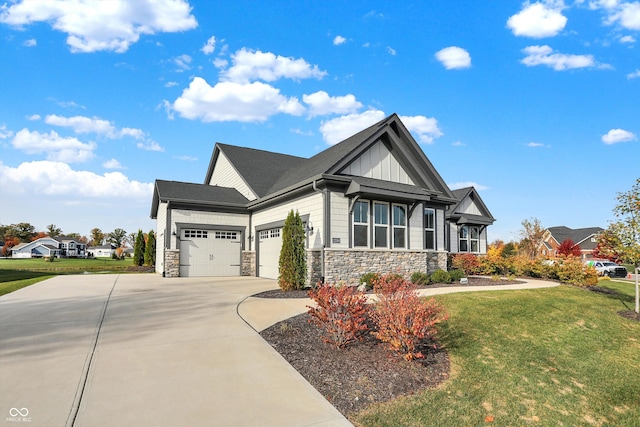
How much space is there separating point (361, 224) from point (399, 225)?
2153 mm

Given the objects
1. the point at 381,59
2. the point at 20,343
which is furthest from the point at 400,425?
the point at 381,59

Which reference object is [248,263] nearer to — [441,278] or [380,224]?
[380,224]

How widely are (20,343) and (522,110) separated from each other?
67.3 feet

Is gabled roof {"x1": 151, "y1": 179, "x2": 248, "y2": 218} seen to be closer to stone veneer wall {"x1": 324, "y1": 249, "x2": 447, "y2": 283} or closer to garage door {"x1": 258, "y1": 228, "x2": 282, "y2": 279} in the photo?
garage door {"x1": 258, "y1": 228, "x2": 282, "y2": 279}

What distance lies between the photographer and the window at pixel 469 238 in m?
21.5

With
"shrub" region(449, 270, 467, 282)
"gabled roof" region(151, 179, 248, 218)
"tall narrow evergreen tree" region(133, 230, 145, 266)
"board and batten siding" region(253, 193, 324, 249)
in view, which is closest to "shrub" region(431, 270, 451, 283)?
"shrub" region(449, 270, 467, 282)

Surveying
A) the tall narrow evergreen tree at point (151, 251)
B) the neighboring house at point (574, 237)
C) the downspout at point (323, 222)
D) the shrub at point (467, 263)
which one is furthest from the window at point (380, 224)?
the neighboring house at point (574, 237)

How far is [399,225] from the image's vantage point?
1455cm

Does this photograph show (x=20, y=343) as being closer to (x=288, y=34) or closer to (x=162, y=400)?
→ (x=162, y=400)

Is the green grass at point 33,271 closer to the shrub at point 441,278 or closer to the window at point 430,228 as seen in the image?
the shrub at point 441,278

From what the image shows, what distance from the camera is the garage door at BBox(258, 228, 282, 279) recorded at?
51.0 ft

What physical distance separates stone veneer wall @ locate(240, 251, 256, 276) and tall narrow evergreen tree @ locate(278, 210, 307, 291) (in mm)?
6044

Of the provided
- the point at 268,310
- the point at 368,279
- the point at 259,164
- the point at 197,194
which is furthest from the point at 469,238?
the point at 268,310

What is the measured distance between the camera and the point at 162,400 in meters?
3.94
